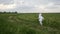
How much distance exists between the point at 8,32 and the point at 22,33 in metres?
0.90

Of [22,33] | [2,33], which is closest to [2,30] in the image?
[2,33]

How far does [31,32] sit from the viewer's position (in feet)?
35.3

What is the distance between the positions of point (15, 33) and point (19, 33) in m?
0.31

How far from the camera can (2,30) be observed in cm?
1000

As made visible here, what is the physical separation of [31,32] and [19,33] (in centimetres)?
91

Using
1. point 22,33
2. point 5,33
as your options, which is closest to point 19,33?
point 22,33

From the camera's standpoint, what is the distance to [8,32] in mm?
9852

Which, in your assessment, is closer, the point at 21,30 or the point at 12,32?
the point at 12,32

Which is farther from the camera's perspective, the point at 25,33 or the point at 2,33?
the point at 25,33

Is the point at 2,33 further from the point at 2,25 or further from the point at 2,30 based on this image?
the point at 2,25

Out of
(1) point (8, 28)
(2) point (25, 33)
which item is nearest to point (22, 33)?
(2) point (25, 33)

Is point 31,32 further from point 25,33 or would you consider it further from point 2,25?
point 2,25

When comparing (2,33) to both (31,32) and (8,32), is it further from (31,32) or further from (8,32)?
(31,32)

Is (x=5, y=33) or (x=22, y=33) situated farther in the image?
(x=22, y=33)
